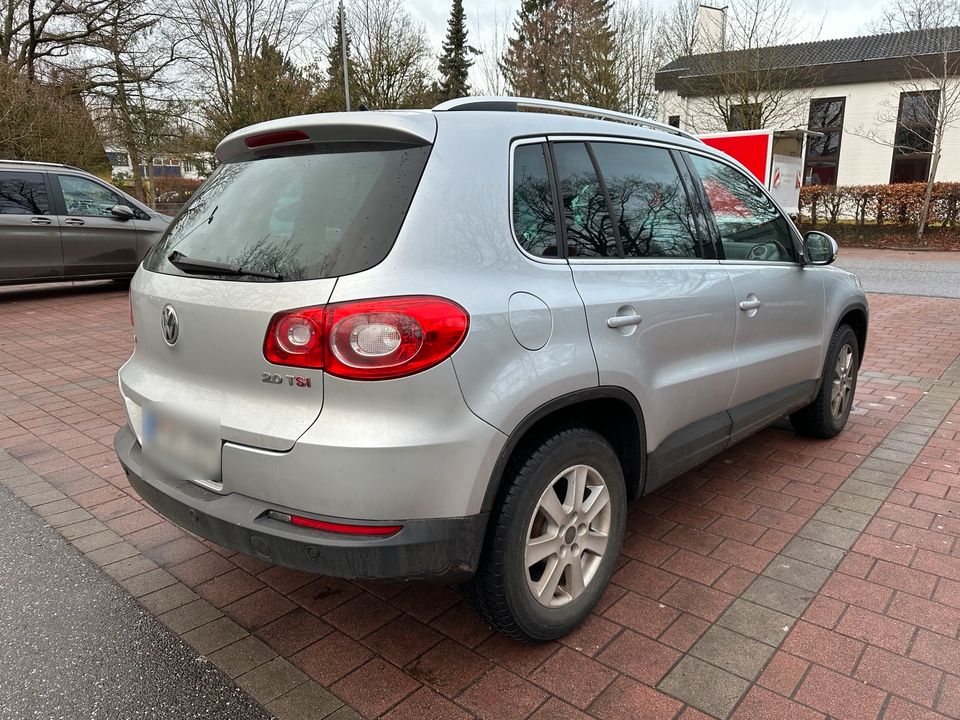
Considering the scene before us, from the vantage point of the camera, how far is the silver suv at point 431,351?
2.03 m

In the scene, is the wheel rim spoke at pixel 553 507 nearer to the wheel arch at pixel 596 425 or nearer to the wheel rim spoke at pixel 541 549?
the wheel rim spoke at pixel 541 549

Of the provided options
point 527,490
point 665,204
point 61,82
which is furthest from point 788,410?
point 61,82

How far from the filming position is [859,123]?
27984 mm

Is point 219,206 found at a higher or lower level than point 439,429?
higher

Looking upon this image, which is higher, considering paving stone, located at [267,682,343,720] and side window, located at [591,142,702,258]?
side window, located at [591,142,702,258]

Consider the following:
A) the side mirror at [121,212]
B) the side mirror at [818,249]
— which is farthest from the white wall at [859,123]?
the side mirror at [818,249]

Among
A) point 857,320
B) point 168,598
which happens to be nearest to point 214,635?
point 168,598

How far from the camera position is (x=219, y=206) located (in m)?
2.67

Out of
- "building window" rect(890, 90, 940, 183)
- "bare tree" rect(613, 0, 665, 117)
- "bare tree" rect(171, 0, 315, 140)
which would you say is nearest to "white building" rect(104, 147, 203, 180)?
"bare tree" rect(171, 0, 315, 140)

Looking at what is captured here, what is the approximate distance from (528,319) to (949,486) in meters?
2.98

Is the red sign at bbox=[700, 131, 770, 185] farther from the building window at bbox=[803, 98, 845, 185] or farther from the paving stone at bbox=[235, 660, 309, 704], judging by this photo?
the building window at bbox=[803, 98, 845, 185]

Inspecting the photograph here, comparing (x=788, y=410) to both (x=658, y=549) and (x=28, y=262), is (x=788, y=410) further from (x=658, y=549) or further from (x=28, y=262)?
(x=28, y=262)

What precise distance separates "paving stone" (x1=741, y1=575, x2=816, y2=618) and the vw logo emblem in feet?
7.59

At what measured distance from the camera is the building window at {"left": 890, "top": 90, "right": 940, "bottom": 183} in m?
25.7
